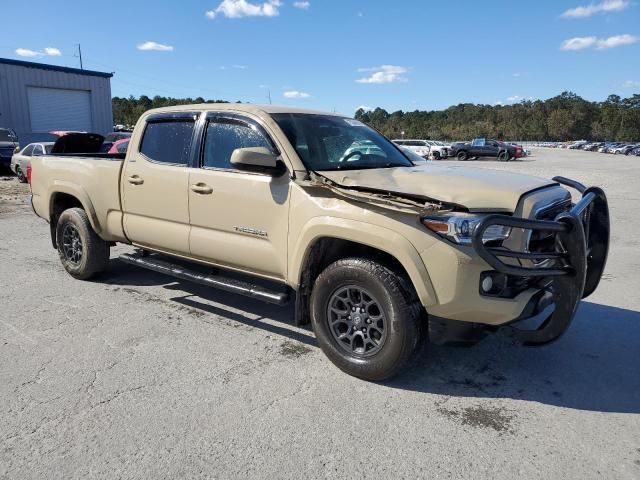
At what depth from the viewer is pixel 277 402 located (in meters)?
3.30

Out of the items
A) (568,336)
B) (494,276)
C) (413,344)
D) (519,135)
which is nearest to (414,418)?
(413,344)

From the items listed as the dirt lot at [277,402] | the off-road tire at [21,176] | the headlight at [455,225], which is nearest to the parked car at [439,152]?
the off-road tire at [21,176]

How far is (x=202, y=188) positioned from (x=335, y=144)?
1207 mm

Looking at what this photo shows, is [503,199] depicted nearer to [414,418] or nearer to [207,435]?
[414,418]

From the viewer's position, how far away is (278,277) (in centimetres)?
411

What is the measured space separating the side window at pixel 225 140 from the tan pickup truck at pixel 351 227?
0.04 ft

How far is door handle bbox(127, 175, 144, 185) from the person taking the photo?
4969mm

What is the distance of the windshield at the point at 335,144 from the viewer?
13.5 ft

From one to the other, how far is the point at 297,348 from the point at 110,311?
79.4 inches

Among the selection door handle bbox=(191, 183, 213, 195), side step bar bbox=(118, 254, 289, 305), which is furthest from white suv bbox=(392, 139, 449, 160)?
door handle bbox=(191, 183, 213, 195)

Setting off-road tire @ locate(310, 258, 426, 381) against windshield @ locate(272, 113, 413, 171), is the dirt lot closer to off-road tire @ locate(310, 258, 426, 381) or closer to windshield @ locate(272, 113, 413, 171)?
off-road tire @ locate(310, 258, 426, 381)

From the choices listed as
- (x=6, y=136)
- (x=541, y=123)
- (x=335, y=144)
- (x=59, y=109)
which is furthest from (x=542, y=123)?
(x=335, y=144)

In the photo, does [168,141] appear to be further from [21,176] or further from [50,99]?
[50,99]

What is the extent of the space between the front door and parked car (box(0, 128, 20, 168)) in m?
18.6
